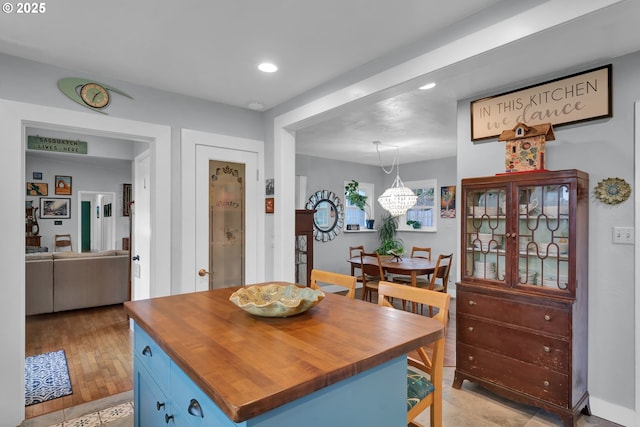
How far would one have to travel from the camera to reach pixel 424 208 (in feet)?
21.6

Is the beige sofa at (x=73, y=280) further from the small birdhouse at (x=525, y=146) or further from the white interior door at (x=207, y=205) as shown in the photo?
the small birdhouse at (x=525, y=146)

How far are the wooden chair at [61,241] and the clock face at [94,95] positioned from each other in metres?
6.24

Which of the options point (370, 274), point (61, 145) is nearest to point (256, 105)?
point (370, 274)

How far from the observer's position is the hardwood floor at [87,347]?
269 cm

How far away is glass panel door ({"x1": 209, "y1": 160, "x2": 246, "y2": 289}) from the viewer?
3.20 m

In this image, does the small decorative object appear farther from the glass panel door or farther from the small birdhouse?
the glass panel door

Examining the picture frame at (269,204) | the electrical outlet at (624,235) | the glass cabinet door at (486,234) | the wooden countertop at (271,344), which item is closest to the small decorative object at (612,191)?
the electrical outlet at (624,235)

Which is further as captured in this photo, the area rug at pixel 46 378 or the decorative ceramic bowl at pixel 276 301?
the area rug at pixel 46 378

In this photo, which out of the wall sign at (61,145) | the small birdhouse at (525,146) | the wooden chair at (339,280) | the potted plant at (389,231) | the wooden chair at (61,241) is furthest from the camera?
the wooden chair at (61,241)

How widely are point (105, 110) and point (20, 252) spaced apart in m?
1.14

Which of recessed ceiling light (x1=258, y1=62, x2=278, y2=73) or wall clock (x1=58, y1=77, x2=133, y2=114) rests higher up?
recessed ceiling light (x1=258, y1=62, x2=278, y2=73)

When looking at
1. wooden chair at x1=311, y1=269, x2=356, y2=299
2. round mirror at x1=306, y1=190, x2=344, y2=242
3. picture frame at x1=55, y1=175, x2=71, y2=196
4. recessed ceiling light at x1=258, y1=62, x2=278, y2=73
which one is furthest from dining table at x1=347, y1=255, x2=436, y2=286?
picture frame at x1=55, y1=175, x2=71, y2=196

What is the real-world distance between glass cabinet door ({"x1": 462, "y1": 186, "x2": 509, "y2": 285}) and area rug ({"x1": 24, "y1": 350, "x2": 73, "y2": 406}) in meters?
3.34

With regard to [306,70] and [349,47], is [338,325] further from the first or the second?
[306,70]
